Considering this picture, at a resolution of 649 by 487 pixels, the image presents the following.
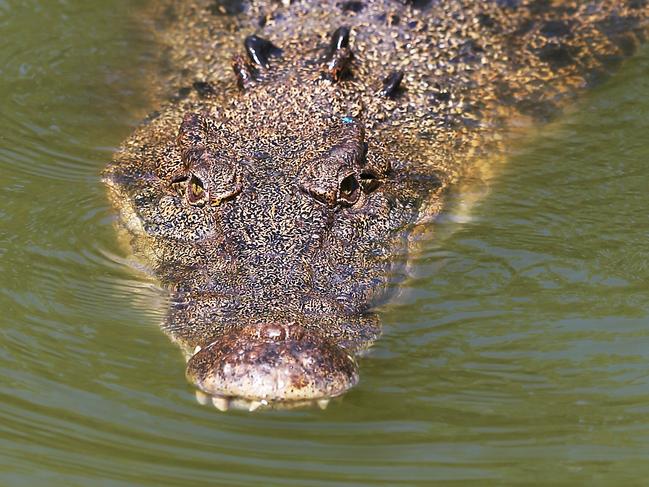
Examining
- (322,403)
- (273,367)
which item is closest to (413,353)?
(322,403)

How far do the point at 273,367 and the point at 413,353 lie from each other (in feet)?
3.81

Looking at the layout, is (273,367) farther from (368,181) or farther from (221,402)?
(368,181)

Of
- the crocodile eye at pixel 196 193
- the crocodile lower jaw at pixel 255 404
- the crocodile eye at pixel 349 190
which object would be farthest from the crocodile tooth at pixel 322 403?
the crocodile eye at pixel 196 193

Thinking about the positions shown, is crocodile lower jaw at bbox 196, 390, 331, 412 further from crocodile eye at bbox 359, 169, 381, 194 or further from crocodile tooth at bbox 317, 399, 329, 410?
crocodile eye at bbox 359, 169, 381, 194

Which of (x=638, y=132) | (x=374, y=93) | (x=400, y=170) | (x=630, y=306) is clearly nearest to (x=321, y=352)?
(x=630, y=306)

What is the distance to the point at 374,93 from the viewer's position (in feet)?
27.5

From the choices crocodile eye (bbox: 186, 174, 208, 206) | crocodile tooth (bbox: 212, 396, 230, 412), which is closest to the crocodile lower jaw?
crocodile tooth (bbox: 212, 396, 230, 412)

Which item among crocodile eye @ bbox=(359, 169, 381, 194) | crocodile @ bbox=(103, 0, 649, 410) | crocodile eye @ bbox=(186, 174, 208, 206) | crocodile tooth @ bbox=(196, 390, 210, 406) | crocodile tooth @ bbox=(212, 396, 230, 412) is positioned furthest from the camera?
crocodile eye @ bbox=(359, 169, 381, 194)

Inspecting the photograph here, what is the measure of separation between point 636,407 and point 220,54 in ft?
17.6

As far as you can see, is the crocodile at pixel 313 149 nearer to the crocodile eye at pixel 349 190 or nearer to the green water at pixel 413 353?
the crocodile eye at pixel 349 190

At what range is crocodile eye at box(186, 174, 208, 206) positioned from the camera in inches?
263

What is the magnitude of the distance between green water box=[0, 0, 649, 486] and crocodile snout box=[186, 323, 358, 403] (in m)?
0.27

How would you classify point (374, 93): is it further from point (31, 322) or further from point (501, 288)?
point (31, 322)

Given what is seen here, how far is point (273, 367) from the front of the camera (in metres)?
4.79
